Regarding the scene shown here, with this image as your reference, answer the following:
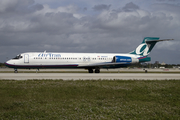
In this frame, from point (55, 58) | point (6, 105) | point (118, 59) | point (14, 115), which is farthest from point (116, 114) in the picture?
point (118, 59)

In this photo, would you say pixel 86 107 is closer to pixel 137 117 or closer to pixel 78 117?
pixel 78 117

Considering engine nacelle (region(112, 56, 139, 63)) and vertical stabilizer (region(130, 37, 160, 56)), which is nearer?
engine nacelle (region(112, 56, 139, 63))

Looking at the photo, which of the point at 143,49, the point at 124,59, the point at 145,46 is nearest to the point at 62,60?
the point at 124,59

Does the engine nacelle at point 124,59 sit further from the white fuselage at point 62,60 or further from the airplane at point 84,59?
the white fuselage at point 62,60

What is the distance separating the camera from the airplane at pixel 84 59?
38.8m

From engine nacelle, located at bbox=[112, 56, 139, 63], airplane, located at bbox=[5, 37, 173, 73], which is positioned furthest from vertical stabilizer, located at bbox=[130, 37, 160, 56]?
engine nacelle, located at bbox=[112, 56, 139, 63]

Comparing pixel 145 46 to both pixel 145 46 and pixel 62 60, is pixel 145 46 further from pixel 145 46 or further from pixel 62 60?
pixel 62 60

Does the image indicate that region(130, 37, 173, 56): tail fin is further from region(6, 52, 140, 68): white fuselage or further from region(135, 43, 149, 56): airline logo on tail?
region(6, 52, 140, 68): white fuselage

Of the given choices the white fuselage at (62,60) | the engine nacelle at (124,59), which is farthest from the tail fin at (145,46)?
the white fuselage at (62,60)

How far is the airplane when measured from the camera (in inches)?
1528

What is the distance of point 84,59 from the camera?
138 feet

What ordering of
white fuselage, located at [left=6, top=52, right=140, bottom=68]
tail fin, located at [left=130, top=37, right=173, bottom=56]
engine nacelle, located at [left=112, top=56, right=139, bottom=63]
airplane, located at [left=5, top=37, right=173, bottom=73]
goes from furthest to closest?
tail fin, located at [left=130, top=37, right=173, bottom=56] → engine nacelle, located at [left=112, top=56, right=139, bottom=63] → airplane, located at [left=5, top=37, right=173, bottom=73] → white fuselage, located at [left=6, top=52, right=140, bottom=68]

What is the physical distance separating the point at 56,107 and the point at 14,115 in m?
1.89

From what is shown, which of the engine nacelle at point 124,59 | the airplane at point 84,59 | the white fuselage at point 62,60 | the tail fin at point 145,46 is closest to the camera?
the white fuselage at point 62,60
